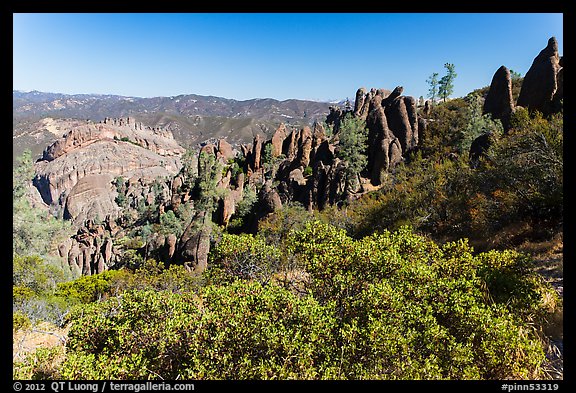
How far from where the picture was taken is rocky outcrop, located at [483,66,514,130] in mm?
41938

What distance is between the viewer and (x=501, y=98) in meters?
43.0

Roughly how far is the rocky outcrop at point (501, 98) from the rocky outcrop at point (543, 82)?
151 centimetres

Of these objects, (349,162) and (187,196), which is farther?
(187,196)

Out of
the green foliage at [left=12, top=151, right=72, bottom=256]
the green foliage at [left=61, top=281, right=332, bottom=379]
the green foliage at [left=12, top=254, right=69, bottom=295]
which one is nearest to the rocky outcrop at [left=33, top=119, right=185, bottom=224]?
the green foliage at [left=12, top=151, right=72, bottom=256]

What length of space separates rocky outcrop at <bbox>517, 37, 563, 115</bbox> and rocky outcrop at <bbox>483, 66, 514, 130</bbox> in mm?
1511

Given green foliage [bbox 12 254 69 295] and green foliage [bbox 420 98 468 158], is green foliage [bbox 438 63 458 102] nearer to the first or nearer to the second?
green foliage [bbox 420 98 468 158]

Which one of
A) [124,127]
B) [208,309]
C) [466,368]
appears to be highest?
[124,127]

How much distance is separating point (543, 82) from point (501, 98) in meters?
5.20

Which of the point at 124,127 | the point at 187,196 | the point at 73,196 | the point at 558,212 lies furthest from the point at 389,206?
the point at 124,127

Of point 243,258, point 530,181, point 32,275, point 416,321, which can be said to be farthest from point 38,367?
point 32,275

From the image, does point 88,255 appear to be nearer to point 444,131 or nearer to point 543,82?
point 444,131

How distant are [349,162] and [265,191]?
12.6 meters
